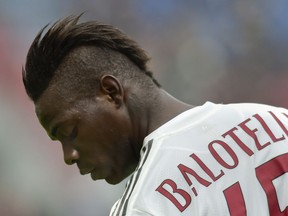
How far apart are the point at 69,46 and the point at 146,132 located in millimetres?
360

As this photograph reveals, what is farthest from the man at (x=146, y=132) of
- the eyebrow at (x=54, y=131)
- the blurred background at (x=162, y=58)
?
the blurred background at (x=162, y=58)

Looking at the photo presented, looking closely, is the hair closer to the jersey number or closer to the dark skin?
the dark skin

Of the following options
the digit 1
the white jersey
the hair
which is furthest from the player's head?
the digit 1

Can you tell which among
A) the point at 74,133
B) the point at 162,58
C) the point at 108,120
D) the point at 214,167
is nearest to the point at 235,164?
the point at 214,167

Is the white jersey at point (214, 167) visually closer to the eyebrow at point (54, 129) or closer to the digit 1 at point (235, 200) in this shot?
the digit 1 at point (235, 200)

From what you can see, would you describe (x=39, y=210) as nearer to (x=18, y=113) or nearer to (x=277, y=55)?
(x=18, y=113)

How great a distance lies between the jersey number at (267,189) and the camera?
174 centimetres

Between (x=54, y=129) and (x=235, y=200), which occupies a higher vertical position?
(x=54, y=129)

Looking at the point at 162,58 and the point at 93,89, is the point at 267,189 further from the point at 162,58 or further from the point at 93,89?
the point at 162,58

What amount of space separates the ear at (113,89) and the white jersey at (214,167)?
0.24 metres

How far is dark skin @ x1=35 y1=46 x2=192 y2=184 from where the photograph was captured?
2.07 m

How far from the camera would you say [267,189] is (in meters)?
1.79

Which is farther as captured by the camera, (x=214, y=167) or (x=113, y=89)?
(x=113, y=89)

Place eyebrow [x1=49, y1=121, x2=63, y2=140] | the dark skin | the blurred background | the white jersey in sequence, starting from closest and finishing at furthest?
the white jersey → the dark skin → eyebrow [x1=49, y1=121, x2=63, y2=140] → the blurred background
